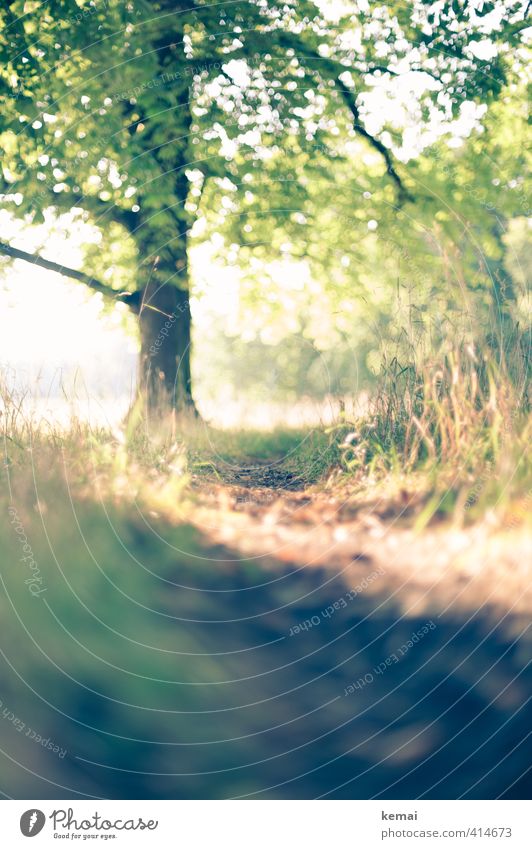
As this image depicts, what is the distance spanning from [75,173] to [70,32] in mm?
1141

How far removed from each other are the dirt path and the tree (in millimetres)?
2945

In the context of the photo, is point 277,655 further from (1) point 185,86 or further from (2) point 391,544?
(1) point 185,86

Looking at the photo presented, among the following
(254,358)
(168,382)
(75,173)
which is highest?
(254,358)

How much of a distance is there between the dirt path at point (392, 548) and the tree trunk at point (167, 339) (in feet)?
11.1

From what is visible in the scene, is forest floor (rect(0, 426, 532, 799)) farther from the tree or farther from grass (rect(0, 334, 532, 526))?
the tree

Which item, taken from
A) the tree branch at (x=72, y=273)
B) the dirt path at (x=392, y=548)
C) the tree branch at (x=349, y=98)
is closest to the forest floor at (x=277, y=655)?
the dirt path at (x=392, y=548)

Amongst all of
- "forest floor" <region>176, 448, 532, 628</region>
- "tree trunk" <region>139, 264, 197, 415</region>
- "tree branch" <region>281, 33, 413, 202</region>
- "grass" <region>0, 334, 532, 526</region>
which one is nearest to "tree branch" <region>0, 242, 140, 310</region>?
"tree trunk" <region>139, 264, 197, 415</region>

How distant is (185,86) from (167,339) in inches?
123

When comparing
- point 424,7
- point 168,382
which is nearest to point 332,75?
point 424,7

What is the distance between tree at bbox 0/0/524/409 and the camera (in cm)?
565

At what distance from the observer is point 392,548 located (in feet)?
11.9

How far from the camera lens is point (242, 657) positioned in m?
3.47

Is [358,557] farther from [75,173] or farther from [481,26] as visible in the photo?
[75,173]

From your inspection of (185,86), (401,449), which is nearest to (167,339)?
(185,86)
